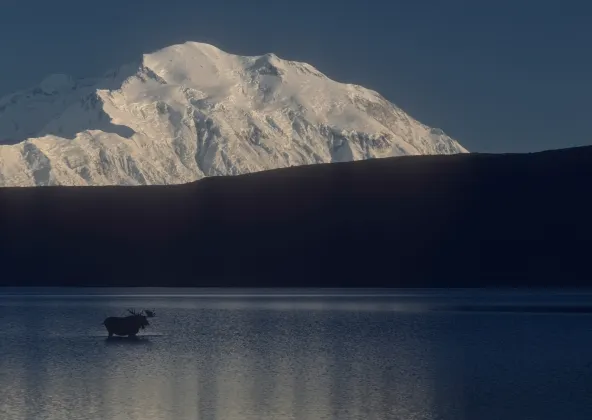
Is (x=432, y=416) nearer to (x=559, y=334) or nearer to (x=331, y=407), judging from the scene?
(x=331, y=407)

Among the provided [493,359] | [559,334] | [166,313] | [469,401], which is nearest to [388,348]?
[493,359]

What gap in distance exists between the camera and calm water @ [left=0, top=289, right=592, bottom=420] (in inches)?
1907

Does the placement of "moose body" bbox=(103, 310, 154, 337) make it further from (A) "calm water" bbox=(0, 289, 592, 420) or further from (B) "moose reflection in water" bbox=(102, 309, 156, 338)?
(A) "calm water" bbox=(0, 289, 592, 420)

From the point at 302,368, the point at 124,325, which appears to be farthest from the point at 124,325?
the point at 302,368

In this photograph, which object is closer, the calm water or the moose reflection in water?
the calm water

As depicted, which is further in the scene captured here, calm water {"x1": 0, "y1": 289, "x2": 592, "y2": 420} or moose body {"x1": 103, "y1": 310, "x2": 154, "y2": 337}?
moose body {"x1": 103, "y1": 310, "x2": 154, "y2": 337}

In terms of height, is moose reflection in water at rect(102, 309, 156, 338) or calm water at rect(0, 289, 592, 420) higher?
moose reflection in water at rect(102, 309, 156, 338)

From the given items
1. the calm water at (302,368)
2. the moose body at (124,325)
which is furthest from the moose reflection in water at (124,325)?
the calm water at (302,368)

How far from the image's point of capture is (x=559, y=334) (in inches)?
3410

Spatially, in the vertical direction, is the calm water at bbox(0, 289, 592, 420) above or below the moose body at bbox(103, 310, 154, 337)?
below

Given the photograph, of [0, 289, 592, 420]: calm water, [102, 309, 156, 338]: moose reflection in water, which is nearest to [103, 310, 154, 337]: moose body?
[102, 309, 156, 338]: moose reflection in water

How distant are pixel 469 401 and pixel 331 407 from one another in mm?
6080

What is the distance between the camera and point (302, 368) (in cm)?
6334

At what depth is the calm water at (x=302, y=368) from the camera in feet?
159
